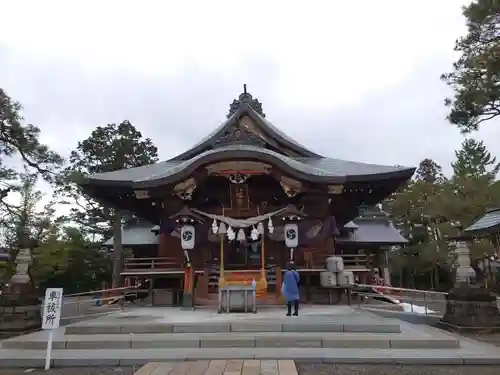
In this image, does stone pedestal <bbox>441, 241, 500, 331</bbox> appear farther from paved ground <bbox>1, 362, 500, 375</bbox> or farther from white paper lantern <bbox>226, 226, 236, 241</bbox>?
white paper lantern <bbox>226, 226, 236, 241</bbox>

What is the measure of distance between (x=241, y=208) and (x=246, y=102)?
204 inches

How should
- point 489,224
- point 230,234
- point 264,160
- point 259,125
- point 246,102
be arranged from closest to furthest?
point 489,224
point 230,234
point 264,160
point 259,125
point 246,102

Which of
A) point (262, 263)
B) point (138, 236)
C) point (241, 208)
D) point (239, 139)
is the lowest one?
point (262, 263)

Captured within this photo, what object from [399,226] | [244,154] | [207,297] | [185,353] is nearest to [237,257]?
[207,297]

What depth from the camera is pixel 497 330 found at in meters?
8.59

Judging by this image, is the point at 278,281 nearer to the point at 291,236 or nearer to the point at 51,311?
the point at 291,236

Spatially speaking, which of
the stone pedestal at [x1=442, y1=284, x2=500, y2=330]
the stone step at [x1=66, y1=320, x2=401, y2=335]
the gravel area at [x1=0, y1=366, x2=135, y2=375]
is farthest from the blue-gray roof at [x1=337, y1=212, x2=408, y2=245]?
the gravel area at [x1=0, y1=366, x2=135, y2=375]

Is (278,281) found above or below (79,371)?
above

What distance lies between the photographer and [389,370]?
5.69 m

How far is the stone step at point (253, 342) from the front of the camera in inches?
272

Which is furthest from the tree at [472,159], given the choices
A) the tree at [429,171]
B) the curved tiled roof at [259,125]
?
the curved tiled roof at [259,125]

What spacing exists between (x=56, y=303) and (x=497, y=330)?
878 cm

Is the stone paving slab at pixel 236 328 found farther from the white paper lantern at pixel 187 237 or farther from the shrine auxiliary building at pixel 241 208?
the white paper lantern at pixel 187 237

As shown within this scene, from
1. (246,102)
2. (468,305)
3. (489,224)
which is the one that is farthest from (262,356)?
(246,102)
